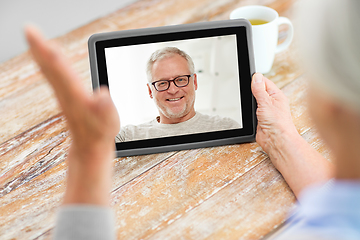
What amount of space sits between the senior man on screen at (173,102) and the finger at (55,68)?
0.32m

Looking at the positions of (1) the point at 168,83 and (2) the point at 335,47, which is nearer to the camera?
(2) the point at 335,47

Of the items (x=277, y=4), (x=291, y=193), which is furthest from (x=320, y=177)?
(x=277, y=4)

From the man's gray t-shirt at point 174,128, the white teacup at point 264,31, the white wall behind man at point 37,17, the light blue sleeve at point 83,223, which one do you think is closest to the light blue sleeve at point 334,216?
the light blue sleeve at point 83,223

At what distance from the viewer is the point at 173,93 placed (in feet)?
2.37

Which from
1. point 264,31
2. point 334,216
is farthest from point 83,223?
point 264,31

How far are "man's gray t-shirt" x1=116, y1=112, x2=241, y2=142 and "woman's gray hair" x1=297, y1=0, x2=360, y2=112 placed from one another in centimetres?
36

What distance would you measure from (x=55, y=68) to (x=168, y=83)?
36cm

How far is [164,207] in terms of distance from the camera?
0.63 metres

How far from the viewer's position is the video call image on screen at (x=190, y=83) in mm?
705

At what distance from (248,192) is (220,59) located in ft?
0.94

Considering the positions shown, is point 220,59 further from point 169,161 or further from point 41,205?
point 41,205

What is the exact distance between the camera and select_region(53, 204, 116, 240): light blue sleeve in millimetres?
413

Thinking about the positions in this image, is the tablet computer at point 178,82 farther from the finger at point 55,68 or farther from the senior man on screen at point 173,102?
the finger at point 55,68

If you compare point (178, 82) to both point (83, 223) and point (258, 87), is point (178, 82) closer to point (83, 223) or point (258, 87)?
point (258, 87)
